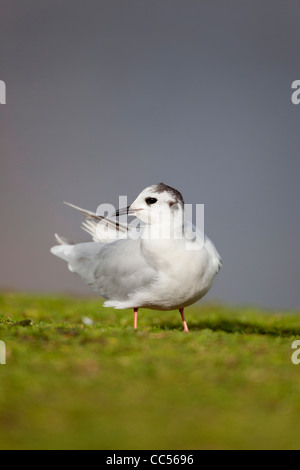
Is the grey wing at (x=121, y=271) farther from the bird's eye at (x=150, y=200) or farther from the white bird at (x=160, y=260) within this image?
the bird's eye at (x=150, y=200)

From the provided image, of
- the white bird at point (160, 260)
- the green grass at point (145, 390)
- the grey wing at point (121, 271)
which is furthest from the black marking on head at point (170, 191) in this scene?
the green grass at point (145, 390)

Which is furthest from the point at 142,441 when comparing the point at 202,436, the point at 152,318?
the point at 152,318

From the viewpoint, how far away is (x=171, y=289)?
7.44 m

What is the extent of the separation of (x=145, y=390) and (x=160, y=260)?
2.60m

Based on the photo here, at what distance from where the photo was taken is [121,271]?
7.98 m

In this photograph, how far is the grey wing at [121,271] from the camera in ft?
25.1

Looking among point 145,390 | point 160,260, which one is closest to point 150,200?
point 160,260

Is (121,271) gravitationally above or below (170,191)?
below

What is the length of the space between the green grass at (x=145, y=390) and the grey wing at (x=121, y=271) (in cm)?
68

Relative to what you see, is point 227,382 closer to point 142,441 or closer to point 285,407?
point 285,407

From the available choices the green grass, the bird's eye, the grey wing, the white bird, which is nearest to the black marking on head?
the white bird

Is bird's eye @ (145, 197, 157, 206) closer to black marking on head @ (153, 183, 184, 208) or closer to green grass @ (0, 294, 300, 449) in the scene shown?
black marking on head @ (153, 183, 184, 208)

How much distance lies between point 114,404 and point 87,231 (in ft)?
14.7

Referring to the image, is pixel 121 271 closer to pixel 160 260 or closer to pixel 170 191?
pixel 160 260
